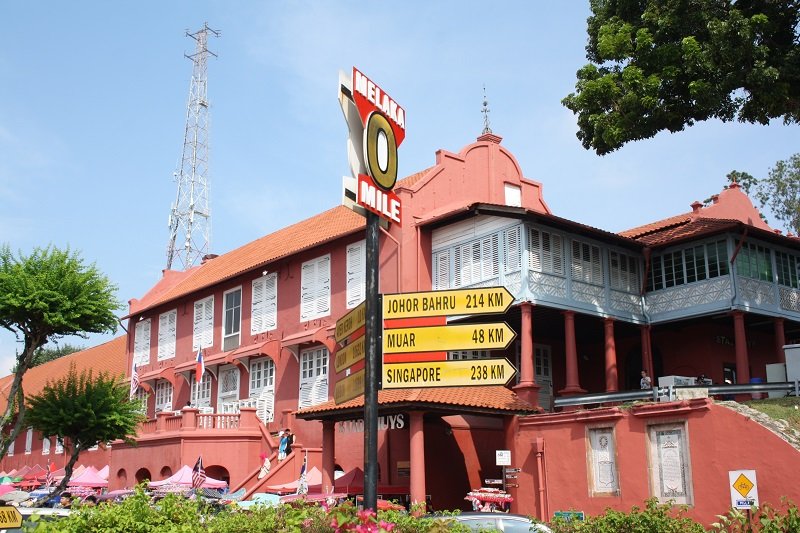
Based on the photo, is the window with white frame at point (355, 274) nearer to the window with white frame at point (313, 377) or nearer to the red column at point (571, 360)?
the window with white frame at point (313, 377)

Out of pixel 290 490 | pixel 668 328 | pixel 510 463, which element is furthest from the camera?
pixel 668 328

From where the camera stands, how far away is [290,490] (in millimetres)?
24328

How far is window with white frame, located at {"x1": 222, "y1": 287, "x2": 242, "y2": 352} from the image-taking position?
32562 mm

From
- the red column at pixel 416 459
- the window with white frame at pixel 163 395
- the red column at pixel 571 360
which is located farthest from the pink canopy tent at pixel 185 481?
the red column at pixel 571 360

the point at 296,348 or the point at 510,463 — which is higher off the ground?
the point at 296,348

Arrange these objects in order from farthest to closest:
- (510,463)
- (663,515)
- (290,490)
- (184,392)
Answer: (184,392) → (290,490) → (510,463) → (663,515)

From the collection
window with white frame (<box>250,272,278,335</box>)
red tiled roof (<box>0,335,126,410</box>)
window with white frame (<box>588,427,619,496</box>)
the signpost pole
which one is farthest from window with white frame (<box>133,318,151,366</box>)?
the signpost pole

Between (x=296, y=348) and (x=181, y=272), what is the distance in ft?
50.6

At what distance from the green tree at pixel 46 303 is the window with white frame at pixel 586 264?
44.1 ft

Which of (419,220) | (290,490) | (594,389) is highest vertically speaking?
(419,220)

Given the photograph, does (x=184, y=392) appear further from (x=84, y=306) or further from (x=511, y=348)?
(x=511, y=348)

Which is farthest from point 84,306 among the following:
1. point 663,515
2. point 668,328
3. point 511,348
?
point 663,515

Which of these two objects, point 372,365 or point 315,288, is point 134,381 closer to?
point 315,288

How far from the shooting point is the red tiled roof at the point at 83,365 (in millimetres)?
45209
